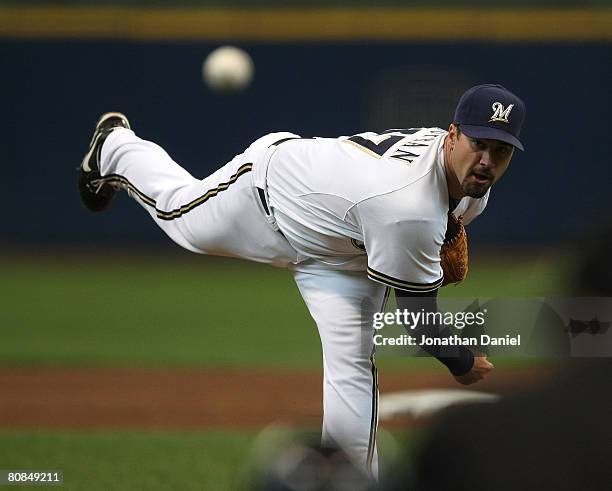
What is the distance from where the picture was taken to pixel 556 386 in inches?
45.5

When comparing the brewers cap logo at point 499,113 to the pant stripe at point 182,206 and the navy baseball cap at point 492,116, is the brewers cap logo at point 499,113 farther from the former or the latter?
the pant stripe at point 182,206

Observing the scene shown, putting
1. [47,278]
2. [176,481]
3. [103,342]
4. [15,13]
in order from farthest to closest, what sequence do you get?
1. [15,13]
2. [47,278]
3. [103,342]
4. [176,481]

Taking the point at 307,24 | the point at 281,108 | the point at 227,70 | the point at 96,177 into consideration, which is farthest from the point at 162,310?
the point at 96,177

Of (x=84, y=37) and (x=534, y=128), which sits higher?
(x=84, y=37)

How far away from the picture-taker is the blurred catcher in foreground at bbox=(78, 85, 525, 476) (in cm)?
304

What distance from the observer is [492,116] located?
2.96m

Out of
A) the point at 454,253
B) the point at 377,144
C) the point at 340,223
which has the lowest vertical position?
the point at 454,253

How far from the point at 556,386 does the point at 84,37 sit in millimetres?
12291

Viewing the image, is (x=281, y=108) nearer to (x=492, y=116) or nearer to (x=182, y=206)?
(x=182, y=206)

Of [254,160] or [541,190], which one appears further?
[541,190]

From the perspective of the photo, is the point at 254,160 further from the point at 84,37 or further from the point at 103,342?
the point at 84,37

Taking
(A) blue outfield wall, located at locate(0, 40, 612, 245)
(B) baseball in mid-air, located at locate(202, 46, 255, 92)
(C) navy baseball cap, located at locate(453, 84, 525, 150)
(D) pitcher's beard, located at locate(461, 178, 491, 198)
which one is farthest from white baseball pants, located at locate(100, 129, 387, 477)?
(A) blue outfield wall, located at locate(0, 40, 612, 245)

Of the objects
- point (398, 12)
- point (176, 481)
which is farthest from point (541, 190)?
point (176, 481)

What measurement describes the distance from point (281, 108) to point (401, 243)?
10225 millimetres
